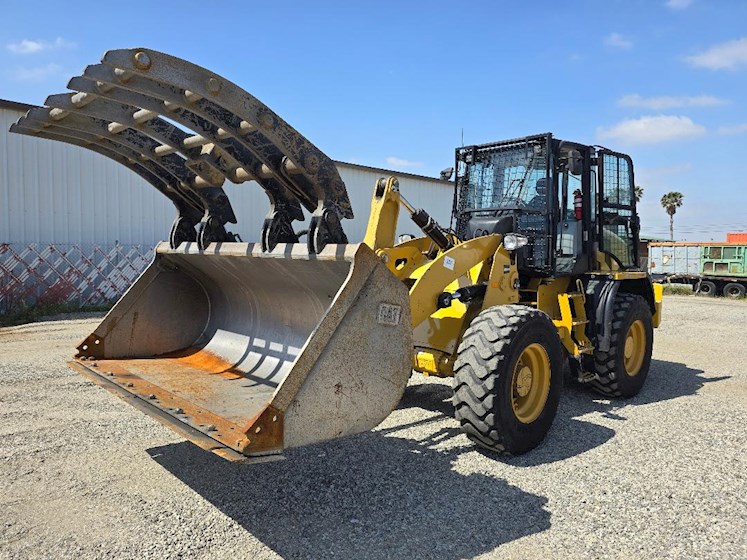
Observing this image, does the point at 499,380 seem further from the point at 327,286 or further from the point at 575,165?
the point at 575,165

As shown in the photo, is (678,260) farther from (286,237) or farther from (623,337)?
(286,237)

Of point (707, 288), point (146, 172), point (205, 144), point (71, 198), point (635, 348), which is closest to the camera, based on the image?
point (205, 144)

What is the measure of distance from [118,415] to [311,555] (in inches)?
132

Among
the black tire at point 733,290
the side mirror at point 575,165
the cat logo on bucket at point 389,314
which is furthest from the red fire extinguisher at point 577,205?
the black tire at point 733,290

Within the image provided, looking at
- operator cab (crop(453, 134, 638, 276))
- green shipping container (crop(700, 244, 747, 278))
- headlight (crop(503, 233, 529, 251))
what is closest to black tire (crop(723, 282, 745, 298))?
green shipping container (crop(700, 244, 747, 278))

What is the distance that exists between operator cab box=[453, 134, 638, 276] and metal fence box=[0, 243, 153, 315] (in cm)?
1259

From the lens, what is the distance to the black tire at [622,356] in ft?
21.6

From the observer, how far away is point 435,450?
4.96 metres

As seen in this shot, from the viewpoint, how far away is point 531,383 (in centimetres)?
513

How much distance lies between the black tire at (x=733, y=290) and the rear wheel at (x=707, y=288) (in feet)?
1.41

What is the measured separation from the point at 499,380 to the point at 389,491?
115cm

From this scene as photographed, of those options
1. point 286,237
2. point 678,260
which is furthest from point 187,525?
point 678,260

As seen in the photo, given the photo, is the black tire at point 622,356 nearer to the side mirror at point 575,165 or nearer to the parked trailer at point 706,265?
the side mirror at point 575,165

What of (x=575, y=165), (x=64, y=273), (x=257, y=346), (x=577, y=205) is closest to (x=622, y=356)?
(x=577, y=205)
